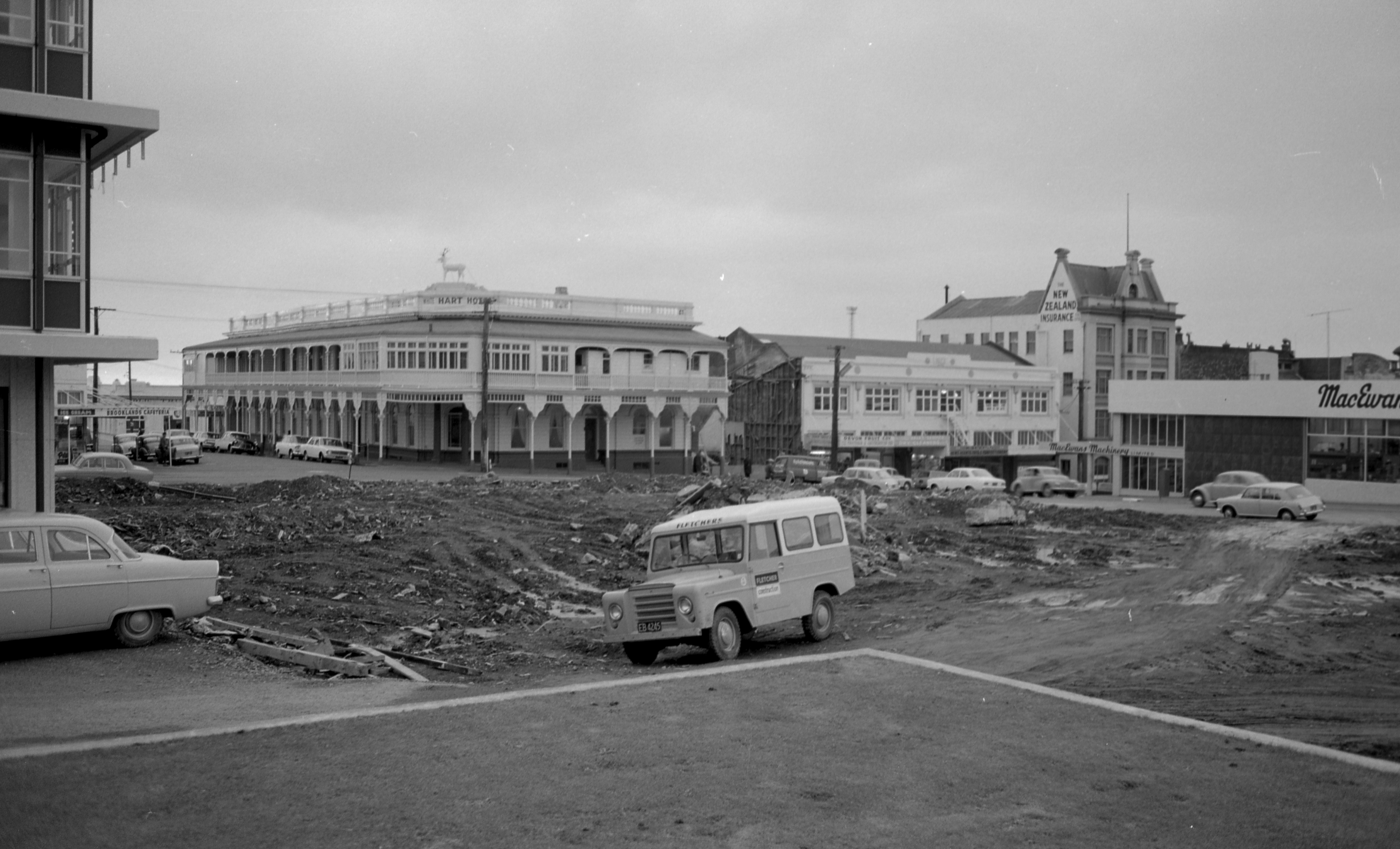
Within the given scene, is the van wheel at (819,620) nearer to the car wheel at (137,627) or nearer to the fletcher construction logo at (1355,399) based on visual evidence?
the car wheel at (137,627)

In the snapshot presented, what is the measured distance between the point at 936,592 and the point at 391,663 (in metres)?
11.9

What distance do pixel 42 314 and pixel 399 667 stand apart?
8.28m

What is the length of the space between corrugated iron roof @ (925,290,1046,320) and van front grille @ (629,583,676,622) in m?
75.8

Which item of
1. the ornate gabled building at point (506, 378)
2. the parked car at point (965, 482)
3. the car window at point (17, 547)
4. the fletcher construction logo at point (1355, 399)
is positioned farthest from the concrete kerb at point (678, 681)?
the fletcher construction logo at point (1355, 399)

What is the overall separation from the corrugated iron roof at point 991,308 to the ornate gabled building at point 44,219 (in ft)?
252

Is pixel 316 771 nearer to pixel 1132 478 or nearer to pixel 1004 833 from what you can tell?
pixel 1004 833

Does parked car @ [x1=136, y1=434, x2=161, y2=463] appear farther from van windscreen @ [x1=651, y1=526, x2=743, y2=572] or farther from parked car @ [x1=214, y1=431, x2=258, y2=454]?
van windscreen @ [x1=651, y1=526, x2=743, y2=572]

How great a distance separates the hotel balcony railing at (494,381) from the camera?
186 feet

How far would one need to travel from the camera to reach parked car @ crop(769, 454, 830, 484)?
5181 centimetres

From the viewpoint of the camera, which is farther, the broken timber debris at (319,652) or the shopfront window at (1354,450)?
the shopfront window at (1354,450)

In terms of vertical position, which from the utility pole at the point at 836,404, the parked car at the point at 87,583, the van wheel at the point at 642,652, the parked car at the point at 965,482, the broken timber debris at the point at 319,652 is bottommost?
the van wheel at the point at 642,652

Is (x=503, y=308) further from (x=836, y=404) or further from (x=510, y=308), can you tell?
(x=836, y=404)

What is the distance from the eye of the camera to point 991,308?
9369 centimetres

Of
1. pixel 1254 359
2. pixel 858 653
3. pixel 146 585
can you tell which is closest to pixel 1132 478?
pixel 1254 359
